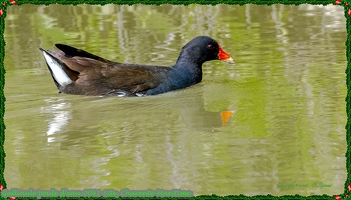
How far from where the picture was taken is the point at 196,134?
680cm

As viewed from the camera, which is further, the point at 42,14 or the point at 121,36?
the point at 42,14

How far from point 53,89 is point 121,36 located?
3013mm

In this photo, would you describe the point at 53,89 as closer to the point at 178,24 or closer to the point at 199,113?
the point at 199,113

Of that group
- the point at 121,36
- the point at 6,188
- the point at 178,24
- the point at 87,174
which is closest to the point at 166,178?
the point at 87,174

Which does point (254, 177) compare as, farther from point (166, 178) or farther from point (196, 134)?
point (196, 134)

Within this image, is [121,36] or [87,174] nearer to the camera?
[87,174]

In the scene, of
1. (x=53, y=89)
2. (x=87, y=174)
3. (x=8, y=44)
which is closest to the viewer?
(x=87, y=174)

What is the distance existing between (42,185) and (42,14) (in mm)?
8102

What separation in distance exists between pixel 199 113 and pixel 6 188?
115 inches

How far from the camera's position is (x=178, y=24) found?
12539 millimetres

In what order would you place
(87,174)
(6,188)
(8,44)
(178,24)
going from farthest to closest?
(178,24)
(8,44)
(87,174)
(6,188)

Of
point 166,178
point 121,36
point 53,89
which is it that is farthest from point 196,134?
point 121,36

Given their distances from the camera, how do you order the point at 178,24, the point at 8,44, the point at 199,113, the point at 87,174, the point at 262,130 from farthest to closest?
the point at 178,24, the point at 8,44, the point at 199,113, the point at 262,130, the point at 87,174

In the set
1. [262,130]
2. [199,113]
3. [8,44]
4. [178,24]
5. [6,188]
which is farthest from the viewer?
[178,24]
